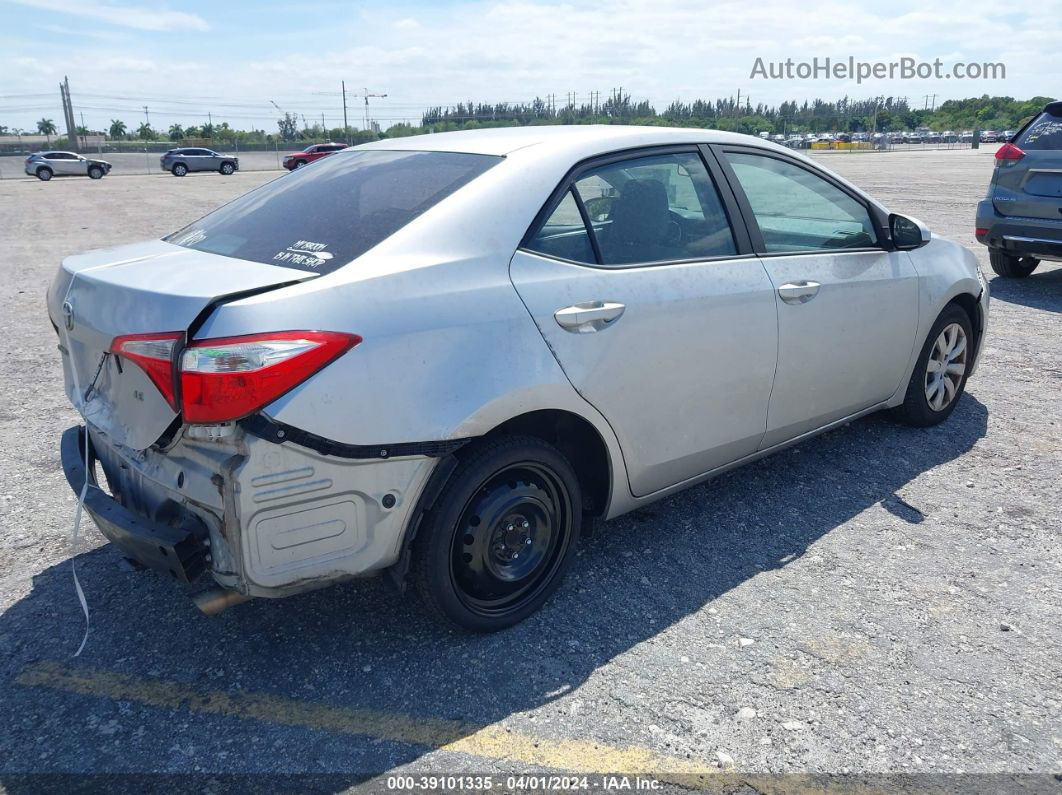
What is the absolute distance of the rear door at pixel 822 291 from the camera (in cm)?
374

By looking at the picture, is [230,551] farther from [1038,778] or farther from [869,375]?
[869,375]

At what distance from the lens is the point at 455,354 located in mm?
2658

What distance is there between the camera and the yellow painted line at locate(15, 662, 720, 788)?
246 cm

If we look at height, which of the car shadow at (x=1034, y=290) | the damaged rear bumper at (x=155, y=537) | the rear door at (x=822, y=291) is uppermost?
the rear door at (x=822, y=291)

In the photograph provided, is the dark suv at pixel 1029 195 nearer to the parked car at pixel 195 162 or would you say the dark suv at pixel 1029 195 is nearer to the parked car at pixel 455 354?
the parked car at pixel 455 354

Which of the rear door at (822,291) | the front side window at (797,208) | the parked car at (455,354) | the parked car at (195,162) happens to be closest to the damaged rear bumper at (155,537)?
the parked car at (455,354)

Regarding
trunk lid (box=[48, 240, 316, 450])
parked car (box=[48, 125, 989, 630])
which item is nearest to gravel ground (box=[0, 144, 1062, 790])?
parked car (box=[48, 125, 989, 630])

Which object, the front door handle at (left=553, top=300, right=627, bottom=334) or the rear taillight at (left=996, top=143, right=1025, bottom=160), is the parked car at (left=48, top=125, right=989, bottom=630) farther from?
the rear taillight at (left=996, top=143, right=1025, bottom=160)

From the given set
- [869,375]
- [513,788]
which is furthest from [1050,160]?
[513,788]

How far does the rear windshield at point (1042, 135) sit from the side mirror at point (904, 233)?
5.06 metres

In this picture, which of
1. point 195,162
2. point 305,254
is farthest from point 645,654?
point 195,162

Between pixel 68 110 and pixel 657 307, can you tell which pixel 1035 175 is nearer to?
pixel 657 307

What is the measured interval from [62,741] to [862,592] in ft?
9.29

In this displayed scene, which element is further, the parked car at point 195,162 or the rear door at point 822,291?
the parked car at point 195,162
